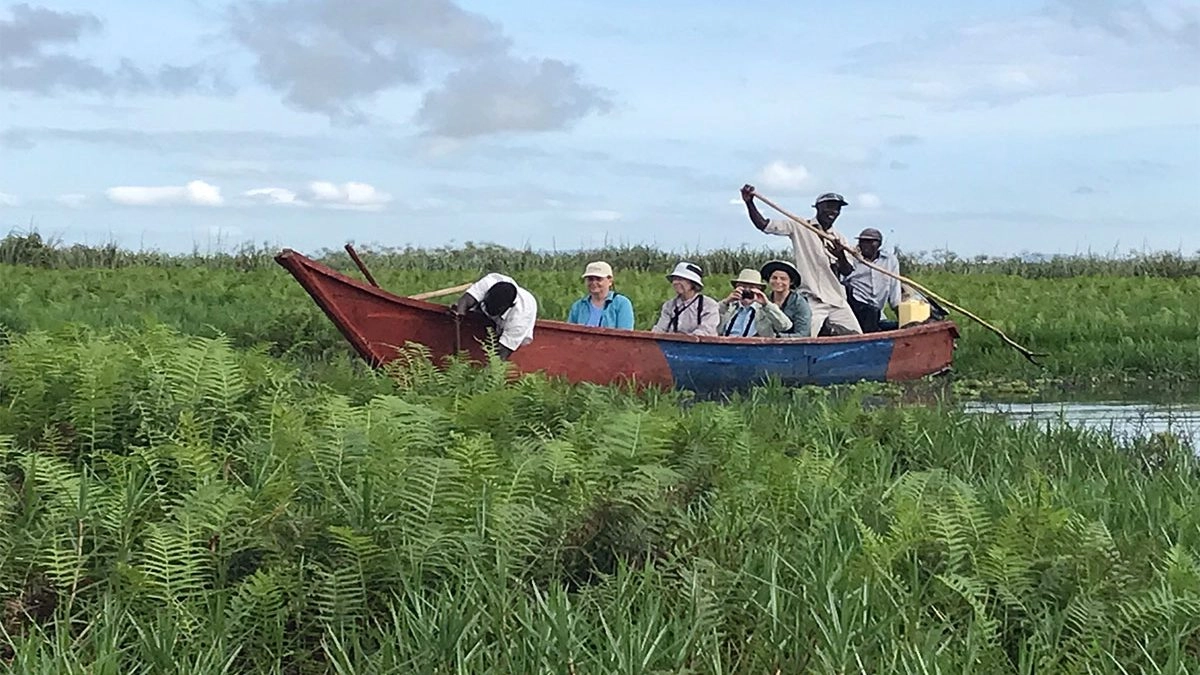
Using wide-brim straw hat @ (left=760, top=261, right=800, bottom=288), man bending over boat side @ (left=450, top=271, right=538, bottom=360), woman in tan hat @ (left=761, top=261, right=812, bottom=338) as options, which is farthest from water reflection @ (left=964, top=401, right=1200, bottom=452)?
man bending over boat side @ (left=450, top=271, right=538, bottom=360)

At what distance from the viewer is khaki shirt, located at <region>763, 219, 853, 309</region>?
478 inches

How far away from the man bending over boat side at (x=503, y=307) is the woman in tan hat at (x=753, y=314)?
2.30 metres

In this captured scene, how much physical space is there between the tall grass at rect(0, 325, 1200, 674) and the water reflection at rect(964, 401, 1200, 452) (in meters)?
3.21

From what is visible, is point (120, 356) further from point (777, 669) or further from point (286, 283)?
point (286, 283)

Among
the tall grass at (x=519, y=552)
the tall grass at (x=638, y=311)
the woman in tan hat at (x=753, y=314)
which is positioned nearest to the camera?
the tall grass at (x=519, y=552)

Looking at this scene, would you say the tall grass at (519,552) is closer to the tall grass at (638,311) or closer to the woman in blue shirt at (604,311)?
the tall grass at (638,311)

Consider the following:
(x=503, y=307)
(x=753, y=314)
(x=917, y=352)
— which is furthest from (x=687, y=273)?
(x=917, y=352)

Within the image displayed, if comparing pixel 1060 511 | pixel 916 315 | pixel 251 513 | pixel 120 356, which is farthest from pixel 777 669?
pixel 916 315

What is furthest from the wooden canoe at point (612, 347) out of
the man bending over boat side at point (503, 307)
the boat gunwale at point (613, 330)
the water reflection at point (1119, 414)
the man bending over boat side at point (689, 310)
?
the water reflection at point (1119, 414)

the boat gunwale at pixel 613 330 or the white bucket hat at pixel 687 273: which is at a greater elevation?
the white bucket hat at pixel 687 273

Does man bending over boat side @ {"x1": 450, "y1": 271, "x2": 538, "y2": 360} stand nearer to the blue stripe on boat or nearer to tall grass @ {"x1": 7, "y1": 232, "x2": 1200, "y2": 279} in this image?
the blue stripe on boat

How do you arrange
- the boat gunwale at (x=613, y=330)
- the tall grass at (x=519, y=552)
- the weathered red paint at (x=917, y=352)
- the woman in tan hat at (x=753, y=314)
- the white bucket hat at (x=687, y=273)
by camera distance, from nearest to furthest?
the tall grass at (x=519, y=552)
the boat gunwale at (x=613, y=330)
the white bucket hat at (x=687, y=273)
the woman in tan hat at (x=753, y=314)
the weathered red paint at (x=917, y=352)

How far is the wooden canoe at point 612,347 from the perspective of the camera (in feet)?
32.3

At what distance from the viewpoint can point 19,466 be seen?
16.1ft
